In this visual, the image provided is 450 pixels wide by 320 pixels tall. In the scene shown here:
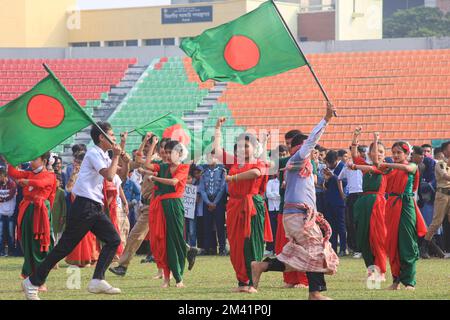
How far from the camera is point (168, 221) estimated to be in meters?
12.7

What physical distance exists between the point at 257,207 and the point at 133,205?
8.12 metres

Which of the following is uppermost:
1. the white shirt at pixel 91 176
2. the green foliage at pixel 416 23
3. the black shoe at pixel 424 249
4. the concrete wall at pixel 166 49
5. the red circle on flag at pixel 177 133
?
the green foliage at pixel 416 23

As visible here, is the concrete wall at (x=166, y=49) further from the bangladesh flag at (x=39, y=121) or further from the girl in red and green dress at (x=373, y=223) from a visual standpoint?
the bangladesh flag at (x=39, y=121)

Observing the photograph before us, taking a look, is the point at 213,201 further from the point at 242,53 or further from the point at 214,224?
the point at 242,53

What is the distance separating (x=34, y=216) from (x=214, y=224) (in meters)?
7.44

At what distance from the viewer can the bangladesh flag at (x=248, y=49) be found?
38.4 ft

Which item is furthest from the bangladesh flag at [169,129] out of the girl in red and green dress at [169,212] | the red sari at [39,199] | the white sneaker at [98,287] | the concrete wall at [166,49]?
the concrete wall at [166,49]

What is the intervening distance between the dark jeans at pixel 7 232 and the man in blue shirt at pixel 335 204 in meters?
5.79

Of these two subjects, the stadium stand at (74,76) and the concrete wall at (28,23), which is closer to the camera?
the stadium stand at (74,76)

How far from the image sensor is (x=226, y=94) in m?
36.5

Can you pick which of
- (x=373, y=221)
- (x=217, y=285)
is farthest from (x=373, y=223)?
(x=217, y=285)

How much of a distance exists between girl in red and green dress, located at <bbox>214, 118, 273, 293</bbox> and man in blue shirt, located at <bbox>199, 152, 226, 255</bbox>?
7.22m

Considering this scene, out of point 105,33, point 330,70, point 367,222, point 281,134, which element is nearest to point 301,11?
point 105,33
